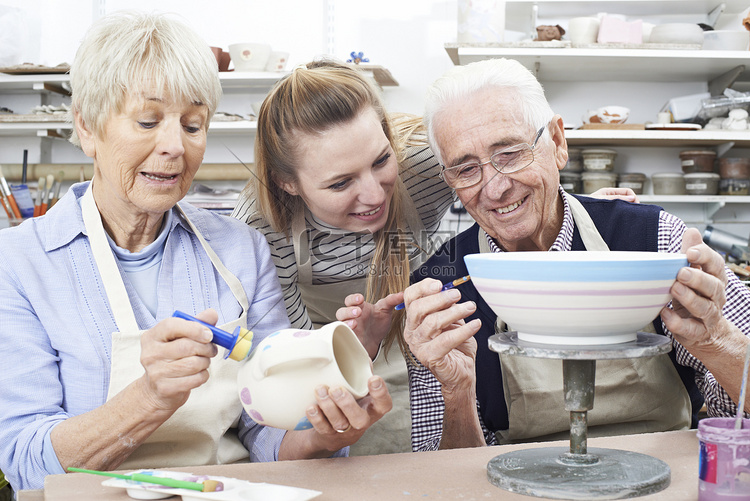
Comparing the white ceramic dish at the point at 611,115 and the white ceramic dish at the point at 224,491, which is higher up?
the white ceramic dish at the point at 611,115

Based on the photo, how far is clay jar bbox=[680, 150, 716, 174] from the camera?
3016mm

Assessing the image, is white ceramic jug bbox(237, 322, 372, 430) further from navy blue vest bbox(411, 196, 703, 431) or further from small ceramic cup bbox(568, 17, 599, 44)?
small ceramic cup bbox(568, 17, 599, 44)

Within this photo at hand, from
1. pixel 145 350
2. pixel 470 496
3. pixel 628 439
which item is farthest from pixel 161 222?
pixel 628 439

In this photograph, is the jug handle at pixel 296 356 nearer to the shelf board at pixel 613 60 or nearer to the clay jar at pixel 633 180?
the shelf board at pixel 613 60

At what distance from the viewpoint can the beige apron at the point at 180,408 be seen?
116 cm

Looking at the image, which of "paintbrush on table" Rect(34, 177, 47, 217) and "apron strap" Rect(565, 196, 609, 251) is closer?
"apron strap" Rect(565, 196, 609, 251)

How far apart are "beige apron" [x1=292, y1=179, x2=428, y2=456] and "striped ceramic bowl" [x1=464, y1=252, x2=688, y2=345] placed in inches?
37.0

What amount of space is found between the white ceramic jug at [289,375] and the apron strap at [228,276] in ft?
1.31

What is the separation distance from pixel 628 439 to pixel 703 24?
8.42 ft

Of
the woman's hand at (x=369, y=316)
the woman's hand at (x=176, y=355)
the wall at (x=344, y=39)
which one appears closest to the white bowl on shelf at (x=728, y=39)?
the wall at (x=344, y=39)

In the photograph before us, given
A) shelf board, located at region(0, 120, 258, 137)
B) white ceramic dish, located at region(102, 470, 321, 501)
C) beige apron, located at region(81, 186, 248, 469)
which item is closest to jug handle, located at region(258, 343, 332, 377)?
white ceramic dish, located at region(102, 470, 321, 501)

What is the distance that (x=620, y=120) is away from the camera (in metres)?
2.95

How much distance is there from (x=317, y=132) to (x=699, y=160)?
2.13 meters

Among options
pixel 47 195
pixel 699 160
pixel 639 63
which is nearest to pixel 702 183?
pixel 699 160
